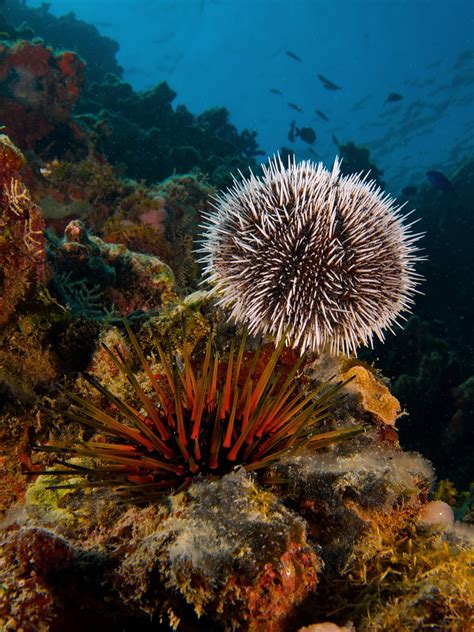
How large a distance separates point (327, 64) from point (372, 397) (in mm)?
82364

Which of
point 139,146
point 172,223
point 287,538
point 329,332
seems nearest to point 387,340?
point 172,223

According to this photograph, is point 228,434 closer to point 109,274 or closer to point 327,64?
point 109,274

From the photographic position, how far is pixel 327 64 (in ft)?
230

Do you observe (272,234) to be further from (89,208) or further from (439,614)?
(89,208)

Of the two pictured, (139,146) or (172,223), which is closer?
(172,223)

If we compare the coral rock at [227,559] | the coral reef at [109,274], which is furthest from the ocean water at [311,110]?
the coral rock at [227,559]

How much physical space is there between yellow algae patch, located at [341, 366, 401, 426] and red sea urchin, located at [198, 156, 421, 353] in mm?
Answer: 291

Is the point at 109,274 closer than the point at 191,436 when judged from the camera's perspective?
No

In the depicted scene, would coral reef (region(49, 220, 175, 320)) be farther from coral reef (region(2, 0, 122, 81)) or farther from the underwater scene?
coral reef (region(2, 0, 122, 81))

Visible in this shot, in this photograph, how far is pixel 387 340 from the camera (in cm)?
1052

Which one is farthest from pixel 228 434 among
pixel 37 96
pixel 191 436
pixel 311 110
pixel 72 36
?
pixel 311 110

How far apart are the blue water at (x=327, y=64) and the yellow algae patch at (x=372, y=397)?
33.7 metres

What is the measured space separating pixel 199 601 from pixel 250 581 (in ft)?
0.70

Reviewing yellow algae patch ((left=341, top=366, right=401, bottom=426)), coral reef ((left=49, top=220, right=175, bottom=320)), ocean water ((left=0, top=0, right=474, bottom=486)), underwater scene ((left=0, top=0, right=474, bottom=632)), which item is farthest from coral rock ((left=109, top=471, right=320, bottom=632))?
coral reef ((left=49, top=220, right=175, bottom=320))
